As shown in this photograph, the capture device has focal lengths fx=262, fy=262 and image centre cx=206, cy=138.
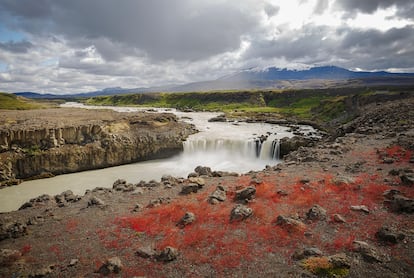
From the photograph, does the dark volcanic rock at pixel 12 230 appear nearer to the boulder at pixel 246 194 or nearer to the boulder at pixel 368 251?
the boulder at pixel 246 194

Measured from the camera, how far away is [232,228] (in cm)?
1809

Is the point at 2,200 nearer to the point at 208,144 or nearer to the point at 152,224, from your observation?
the point at 152,224

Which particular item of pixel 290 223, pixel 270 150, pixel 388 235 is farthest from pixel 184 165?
pixel 388 235

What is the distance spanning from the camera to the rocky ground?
46.5 ft

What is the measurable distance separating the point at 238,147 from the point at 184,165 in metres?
13.4

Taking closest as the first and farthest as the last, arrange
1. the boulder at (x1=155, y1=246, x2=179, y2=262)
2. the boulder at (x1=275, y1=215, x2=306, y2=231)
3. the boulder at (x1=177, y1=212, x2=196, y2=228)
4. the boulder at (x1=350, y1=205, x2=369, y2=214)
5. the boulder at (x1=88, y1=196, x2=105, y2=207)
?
the boulder at (x1=155, y1=246, x2=179, y2=262), the boulder at (x1=275, y1=215, x2=306, y2=231), the boulder at (x1=350, y1=205, x2=369, y2=214), the boulder at (x1=177, y1=212, x2=196, y2=228), the boulder at (x1=88, y1=196, x2=105, y2=207)

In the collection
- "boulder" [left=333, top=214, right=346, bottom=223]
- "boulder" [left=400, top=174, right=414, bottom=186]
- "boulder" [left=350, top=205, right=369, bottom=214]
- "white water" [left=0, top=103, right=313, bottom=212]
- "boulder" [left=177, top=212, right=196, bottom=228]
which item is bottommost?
"white water" [left=0, top=103, right=313, bottom=212]

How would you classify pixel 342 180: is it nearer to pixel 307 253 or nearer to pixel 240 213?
pixel 240 213

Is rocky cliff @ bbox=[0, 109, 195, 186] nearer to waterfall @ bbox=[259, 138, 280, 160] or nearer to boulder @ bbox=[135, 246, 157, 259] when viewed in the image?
waterfall @ bbox=[259, 138, 280, 160]

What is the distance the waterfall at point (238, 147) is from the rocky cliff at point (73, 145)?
354 cm

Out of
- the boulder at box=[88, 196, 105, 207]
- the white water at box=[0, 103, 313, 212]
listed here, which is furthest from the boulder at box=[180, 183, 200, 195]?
the white water at box=[0, 103, 313, 212]

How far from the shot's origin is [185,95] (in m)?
198

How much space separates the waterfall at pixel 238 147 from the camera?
179 feet

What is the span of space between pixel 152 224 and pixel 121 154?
31825 millimetres
